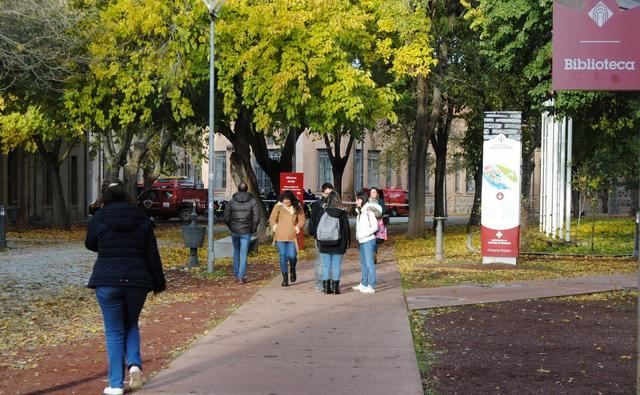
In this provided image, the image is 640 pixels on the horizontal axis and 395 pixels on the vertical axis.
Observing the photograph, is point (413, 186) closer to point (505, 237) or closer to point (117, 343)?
point (505, 237)

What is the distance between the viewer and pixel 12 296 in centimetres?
1502

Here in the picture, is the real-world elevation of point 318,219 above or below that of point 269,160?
below

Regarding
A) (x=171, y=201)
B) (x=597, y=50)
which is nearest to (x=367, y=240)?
(x=597, y=50)

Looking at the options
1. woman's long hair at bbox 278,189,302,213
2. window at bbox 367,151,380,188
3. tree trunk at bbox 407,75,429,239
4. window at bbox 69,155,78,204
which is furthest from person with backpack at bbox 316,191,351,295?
window at bbox 367,151,380,188

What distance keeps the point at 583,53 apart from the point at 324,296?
7902mm

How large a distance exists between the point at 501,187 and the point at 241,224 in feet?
19.4

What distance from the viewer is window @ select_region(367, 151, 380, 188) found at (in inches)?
2660

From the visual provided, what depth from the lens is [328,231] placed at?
48.9ft

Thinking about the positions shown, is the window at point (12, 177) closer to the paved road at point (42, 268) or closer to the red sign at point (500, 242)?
the paved road at point (42, 268)

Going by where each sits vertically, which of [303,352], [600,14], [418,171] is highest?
[600,14]

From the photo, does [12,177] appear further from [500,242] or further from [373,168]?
[373,168]

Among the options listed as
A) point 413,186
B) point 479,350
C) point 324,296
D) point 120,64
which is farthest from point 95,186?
point 479,350

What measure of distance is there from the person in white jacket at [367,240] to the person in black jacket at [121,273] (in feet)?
24.9

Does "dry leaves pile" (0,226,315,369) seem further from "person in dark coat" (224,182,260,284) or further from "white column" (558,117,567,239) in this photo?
A: "white column" (558,117,567,239)
